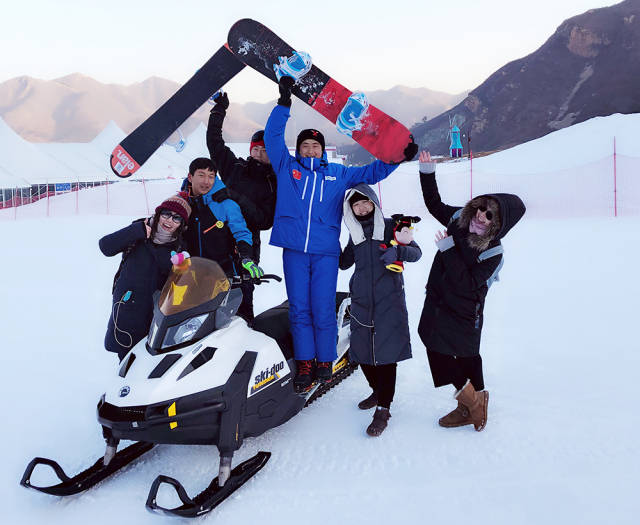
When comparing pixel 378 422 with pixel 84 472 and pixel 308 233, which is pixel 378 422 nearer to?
pixel 308 233

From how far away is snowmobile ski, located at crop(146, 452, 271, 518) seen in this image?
205 cm

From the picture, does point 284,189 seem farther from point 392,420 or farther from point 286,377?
point 392,420

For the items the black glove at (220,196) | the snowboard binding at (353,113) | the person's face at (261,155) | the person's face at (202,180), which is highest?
the snowboard binding at (353,113)

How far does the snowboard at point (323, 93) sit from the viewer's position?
3.47m

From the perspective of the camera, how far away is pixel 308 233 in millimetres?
2916

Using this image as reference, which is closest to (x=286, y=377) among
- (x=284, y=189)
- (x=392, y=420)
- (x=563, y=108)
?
(x=392, y=420)

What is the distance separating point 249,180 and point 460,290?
152 centimetres

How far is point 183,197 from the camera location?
2.95 metres

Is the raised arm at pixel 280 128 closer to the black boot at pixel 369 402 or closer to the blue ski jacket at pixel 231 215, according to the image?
the blue ski jacket at pixel 231 215

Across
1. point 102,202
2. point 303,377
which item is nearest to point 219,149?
point 303,377

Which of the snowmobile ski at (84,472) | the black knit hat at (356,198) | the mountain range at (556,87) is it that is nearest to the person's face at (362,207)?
the black knit hat at (356,198)

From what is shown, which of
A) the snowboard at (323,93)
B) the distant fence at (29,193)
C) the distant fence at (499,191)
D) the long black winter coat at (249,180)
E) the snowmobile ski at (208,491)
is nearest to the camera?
the snowmobile ski at (208,491)

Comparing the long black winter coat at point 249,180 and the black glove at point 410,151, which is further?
the long black winter coat at point 249,180

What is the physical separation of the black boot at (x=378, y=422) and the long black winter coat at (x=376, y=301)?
31 cm
